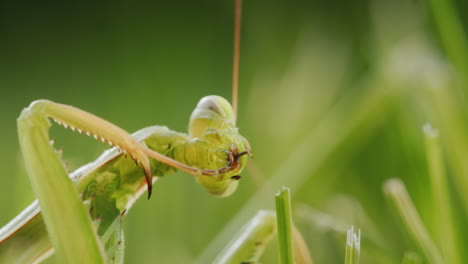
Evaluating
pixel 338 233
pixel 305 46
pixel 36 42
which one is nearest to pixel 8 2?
pixel 36 42

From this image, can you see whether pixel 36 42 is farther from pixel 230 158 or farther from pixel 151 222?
pixel 230 158

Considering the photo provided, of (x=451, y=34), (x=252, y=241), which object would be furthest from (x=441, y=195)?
(x=451, y=34)

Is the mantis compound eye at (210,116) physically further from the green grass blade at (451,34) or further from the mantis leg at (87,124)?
the green grass blade at (451,34)

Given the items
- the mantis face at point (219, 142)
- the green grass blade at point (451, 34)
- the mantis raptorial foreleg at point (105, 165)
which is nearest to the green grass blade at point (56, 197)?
the mantis raptorial foreleg at point (105, 165)

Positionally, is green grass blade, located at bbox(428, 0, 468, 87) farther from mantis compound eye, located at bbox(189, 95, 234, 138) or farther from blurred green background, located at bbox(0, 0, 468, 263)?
mantis compound eye, located at bbox(189, 95, 234, 138)

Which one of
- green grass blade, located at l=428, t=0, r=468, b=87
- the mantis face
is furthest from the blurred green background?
the mantis face

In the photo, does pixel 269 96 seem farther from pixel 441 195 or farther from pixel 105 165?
pixel 105 165

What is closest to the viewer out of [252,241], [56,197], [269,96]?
[56,197]
